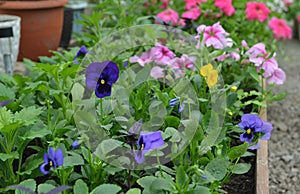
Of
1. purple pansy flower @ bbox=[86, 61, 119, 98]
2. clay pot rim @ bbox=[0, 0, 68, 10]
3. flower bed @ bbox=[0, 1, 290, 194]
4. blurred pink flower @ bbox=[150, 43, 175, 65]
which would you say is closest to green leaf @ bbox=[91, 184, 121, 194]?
flower bed @ bbox=[0, 1, 290, 194]

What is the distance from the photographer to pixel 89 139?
66.9 inches

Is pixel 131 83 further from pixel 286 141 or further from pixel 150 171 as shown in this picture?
pixel 286 141

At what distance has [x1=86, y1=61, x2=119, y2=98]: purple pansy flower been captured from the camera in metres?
1.55

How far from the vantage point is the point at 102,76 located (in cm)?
156

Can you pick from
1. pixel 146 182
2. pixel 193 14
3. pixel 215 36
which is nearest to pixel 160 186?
pixel 146 182

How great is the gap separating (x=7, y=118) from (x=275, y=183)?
1.42 metres

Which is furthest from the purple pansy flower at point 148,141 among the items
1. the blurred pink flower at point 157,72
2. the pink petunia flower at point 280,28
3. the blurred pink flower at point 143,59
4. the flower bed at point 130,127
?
the pink petunia flower at point 280,28

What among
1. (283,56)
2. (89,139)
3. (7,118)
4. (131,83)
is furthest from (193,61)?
(283,56)

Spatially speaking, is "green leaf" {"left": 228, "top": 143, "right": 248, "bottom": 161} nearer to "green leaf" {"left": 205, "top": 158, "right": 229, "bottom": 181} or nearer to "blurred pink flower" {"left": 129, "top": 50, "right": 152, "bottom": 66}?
"green leaf" {"left": 205, "top": 158, "right": 229, "bottom": 181}

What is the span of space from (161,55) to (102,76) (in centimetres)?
91

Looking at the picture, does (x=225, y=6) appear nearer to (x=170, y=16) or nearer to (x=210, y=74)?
(x=170, y=16)

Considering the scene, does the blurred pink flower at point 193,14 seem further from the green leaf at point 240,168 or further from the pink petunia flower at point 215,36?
the green leaf at point 240,168

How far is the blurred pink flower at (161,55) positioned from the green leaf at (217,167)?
35.2 inches

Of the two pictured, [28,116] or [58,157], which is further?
[28,116]
